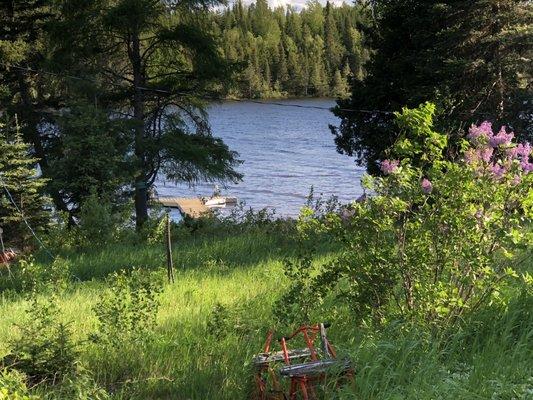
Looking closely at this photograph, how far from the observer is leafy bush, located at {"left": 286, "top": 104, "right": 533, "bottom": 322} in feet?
11.5

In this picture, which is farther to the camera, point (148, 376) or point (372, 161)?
point (372, 161)

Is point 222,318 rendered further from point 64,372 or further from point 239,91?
point 239,91

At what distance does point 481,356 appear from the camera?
10.6ft

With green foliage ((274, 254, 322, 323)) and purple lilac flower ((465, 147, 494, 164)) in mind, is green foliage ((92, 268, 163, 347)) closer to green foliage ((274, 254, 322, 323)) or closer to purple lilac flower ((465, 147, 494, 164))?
green foliage ((274, 254, 322, 323))

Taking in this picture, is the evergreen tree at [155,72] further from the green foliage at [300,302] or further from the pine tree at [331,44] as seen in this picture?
the pine tree at [331,44]

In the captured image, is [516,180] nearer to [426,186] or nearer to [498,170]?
[498,170]

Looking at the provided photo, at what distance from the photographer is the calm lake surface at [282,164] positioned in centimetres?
3088

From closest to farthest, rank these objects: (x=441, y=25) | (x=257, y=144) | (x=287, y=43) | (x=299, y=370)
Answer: (x=299, y=370)
(x=441, y=25)
(x=257, y=144)
(x=287, y=43)

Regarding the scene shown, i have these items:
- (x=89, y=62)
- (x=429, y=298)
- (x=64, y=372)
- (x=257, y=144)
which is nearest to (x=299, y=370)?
(x=429, y=298)

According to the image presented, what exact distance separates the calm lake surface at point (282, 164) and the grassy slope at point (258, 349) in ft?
46.7

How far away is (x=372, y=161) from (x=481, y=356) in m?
14.9

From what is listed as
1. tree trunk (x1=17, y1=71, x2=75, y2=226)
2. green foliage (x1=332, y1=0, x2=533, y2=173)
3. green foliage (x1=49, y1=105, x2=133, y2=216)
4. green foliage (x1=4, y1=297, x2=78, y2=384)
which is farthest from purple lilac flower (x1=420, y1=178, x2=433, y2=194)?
tree trunk (x1=17, y1=71, x2=75, y2=226)

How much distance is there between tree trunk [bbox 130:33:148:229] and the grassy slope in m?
11.6

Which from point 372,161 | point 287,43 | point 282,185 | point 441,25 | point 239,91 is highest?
point 287,43
